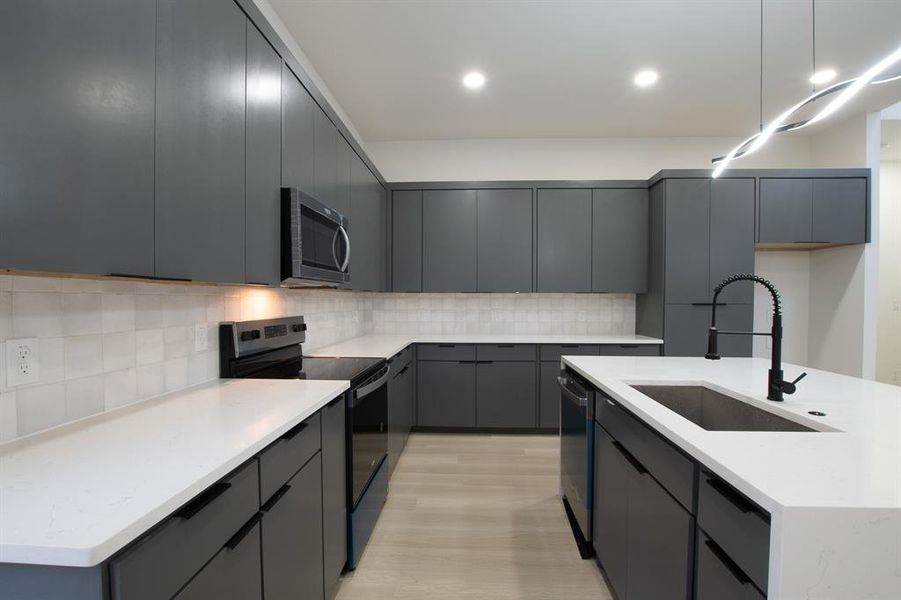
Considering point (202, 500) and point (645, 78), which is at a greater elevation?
point (645, 78)

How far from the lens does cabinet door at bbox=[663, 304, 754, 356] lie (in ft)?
10.7

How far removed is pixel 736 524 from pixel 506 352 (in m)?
2.70

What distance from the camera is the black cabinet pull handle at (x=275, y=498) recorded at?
40.8 inches

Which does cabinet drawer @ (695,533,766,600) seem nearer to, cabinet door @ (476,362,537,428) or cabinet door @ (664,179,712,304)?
cabinet door @ (476,362,537,428)

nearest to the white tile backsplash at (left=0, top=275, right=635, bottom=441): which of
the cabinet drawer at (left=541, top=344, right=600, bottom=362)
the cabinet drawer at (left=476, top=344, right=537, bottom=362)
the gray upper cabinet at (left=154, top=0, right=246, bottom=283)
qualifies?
the gray upper cabinet at (left=154, top=0, right=246, bottom=283)

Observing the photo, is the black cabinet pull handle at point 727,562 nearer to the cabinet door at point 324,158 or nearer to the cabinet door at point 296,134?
the cabinet door at point 296,134

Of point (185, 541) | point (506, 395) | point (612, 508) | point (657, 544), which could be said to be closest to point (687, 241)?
point (506, 395)

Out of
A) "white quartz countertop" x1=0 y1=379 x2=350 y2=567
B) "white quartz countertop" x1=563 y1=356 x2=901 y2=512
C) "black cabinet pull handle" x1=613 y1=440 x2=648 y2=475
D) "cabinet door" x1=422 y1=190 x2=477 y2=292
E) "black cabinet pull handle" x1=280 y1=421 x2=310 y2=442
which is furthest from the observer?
"cabinet door" x1=422 y1=190 x2=477 y2=292

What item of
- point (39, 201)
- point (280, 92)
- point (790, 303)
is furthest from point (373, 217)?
point (790, 303)

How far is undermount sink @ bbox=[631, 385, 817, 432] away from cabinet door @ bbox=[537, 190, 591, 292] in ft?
6.90

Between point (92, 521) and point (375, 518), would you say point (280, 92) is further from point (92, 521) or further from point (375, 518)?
point (375, 518)

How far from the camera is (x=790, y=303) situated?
3.76 meters

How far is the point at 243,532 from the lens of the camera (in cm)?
93

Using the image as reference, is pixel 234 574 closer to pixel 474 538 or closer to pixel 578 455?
pixel 474 538
